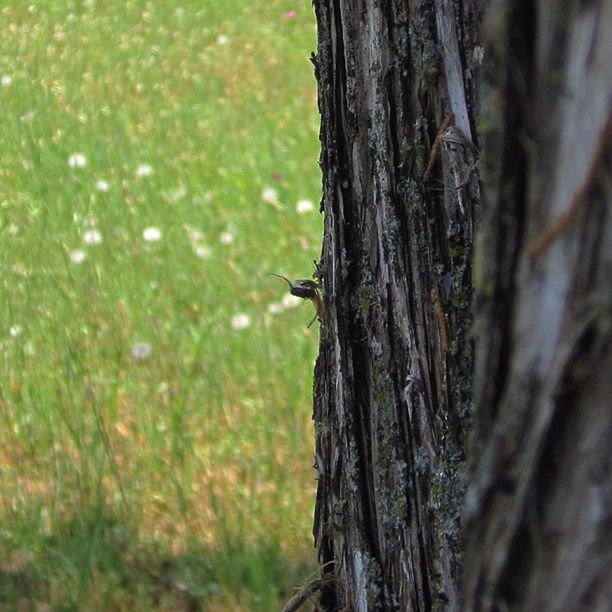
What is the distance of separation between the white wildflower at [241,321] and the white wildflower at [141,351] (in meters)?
0.31

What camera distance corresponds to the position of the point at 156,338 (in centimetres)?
405

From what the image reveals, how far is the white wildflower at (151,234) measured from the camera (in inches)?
185

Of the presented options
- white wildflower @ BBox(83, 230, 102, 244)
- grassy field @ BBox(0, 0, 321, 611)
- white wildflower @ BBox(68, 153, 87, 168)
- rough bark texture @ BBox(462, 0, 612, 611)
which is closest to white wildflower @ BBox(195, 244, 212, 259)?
grassy field @ BBox(0, 0, 321, 611)

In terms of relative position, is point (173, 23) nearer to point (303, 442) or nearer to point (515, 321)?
point (303, 442)

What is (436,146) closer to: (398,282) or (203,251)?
(398,282)

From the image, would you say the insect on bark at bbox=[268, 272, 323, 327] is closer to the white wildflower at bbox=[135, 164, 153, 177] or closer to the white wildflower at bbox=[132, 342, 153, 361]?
the white wildflower at bbox=[132, 342, 153, 361]

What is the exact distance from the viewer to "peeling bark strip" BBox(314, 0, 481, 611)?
1655 mm

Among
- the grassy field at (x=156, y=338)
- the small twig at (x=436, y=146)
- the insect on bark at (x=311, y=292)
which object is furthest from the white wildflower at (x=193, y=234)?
the small twig at (x=436, y=146)

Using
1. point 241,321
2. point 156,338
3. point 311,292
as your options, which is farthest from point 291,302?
point 311,292

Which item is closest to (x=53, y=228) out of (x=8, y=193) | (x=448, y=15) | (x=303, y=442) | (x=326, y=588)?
(x=8, y=193)

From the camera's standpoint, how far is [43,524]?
3.25 meters

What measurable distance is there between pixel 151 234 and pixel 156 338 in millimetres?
770

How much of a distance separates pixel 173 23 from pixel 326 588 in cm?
649

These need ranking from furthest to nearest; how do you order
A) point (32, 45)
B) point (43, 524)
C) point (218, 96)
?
point (32, 45) < point (218, 96) < point (43, 524)
